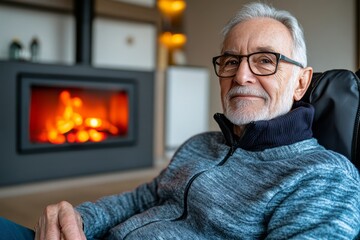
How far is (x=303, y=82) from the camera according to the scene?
110 centimetres

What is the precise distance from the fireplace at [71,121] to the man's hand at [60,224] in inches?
73.4

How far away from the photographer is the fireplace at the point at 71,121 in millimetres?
2727

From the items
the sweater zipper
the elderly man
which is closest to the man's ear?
the elderly man

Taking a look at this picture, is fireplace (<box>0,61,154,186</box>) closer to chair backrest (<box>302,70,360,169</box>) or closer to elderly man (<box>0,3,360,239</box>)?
elderly man (<box>0,3,360,239</box>)

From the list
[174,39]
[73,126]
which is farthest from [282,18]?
[174,39]

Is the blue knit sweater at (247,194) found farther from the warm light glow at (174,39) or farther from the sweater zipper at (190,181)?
the warm light glow at (174,39)

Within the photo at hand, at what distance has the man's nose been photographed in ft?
3.43

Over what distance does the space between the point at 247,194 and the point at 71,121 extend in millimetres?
2382

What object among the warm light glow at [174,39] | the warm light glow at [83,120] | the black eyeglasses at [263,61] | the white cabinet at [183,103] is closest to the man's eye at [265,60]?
the black eyeglasses at [263,61]

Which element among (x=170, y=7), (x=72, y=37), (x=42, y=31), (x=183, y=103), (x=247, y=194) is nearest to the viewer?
(x=247, y=194)

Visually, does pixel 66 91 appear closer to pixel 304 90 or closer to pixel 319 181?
pixel 304 90

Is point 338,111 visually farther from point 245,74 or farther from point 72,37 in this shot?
point 72,37

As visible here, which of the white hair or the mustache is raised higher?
the white hair

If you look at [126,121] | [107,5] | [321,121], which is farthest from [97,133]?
[321,121]
